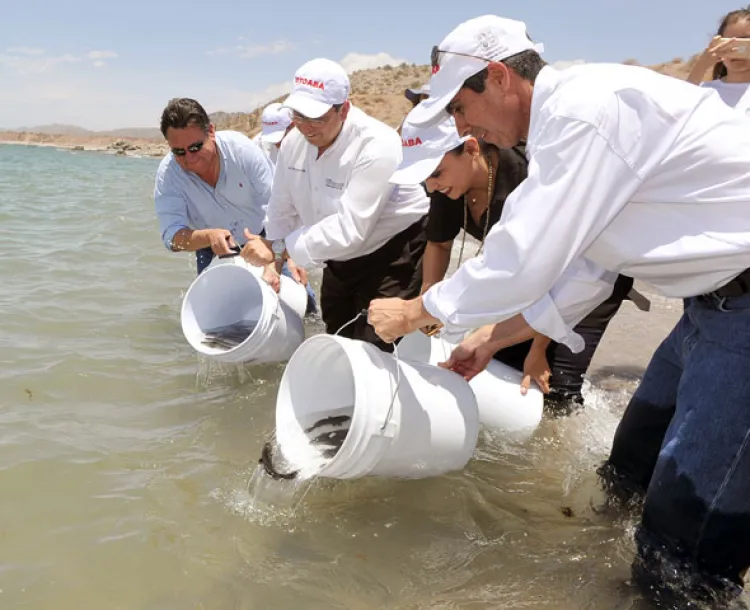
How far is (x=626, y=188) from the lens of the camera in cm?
143

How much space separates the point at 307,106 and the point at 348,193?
430 millimetres

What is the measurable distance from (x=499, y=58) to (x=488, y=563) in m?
1.64

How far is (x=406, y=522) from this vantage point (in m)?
2.53

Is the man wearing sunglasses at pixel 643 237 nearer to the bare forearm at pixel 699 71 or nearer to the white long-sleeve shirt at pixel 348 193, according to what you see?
the white long-sleeve shirt at pixel 348 193

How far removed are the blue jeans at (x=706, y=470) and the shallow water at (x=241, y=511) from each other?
29 centimetres

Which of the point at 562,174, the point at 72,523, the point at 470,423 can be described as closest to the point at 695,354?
the point at 562,174

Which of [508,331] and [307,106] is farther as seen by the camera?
[307,106]

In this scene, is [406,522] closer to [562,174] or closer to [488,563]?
[488,563]

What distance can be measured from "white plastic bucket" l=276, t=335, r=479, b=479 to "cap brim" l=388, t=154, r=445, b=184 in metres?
0.57

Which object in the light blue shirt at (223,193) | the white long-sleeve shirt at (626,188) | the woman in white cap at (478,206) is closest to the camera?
the white long-sleeve shirt at (626,188)

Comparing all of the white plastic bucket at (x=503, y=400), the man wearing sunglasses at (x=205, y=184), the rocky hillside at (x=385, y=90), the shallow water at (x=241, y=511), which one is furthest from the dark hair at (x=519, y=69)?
the rocky hillside at (x=385, y=90)

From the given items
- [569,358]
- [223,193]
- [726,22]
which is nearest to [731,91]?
[726,22]

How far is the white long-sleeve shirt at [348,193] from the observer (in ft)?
9.75

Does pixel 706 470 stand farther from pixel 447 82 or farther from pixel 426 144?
pixel 426 144
